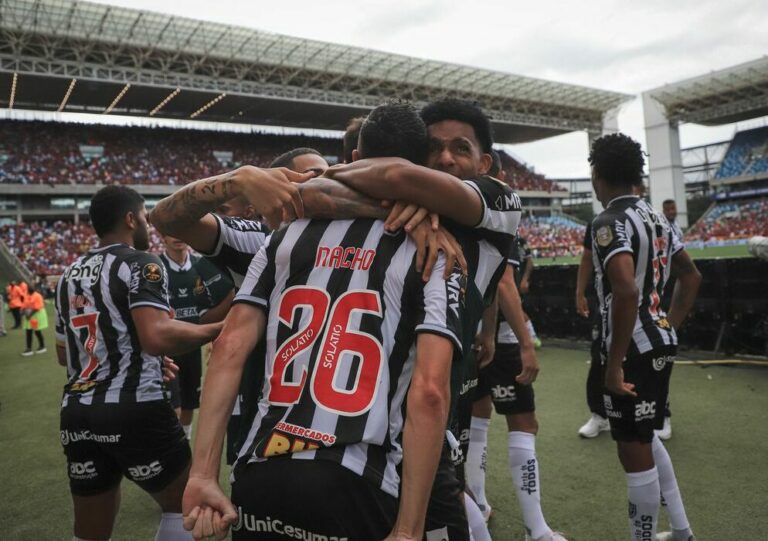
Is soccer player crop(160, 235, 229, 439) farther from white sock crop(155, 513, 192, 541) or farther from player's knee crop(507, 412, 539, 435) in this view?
player's knee crop(507, 412, 539, 435)

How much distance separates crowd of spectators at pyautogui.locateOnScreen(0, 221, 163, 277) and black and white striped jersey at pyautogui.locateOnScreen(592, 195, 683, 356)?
3185 cm

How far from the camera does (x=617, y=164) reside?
3.04 meters

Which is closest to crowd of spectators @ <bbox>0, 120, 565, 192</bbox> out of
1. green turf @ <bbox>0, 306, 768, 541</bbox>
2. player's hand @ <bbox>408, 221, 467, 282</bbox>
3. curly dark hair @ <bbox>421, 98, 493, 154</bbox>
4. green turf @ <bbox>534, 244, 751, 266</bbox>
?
green turf @ <bbox>534, 244, 751, 266</bbox>

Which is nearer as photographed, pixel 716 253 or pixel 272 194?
pixel 272 194

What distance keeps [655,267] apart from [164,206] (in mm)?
2644

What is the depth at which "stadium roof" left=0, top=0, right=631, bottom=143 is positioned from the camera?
28.8 meters

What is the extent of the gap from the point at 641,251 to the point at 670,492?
145 centimetres

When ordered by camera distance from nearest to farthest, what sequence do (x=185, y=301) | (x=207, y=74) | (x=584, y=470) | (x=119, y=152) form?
(x=584, y=470) → (x=185, y=301) → (x=207, y=74) → (x=119, y=152)

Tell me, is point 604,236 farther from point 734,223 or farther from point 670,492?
point 734,223

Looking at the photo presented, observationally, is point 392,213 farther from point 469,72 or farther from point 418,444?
point 469,72

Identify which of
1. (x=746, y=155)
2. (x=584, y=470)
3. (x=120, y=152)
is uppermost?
(x=120, y=152)

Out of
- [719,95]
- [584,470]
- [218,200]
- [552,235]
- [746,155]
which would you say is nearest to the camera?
[218,200]

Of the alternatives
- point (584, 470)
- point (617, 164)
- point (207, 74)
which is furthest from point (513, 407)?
point (207, 74)

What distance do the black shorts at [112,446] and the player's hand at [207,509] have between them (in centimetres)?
158
